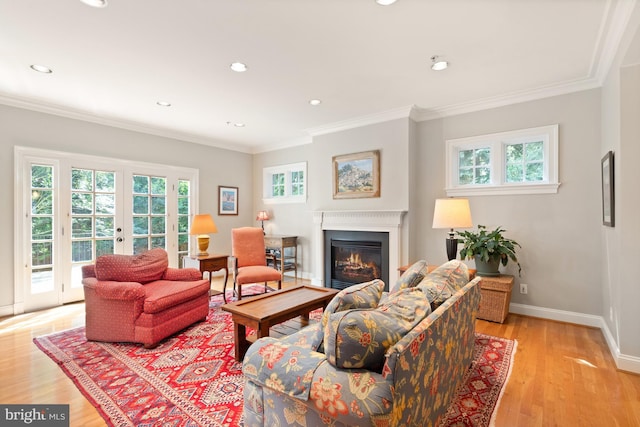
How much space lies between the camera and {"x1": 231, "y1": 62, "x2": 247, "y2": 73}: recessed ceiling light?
294cm

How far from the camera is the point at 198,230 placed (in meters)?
4.32

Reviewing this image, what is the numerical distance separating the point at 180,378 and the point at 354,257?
2991 mm

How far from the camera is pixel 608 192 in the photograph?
9.14ft

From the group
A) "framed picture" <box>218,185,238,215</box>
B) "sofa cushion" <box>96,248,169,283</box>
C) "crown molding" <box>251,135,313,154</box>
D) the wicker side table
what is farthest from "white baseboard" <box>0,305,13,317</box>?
the wicker side table

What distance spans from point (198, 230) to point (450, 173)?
3.51 meters

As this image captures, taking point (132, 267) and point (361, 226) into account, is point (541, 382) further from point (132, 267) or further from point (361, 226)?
point (132, 267)

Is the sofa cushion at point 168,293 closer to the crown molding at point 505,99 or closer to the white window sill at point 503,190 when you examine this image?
the white window sill at point 503,190

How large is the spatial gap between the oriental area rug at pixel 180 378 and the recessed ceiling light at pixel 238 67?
8.63 ft

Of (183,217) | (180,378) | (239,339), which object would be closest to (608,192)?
(239,339)

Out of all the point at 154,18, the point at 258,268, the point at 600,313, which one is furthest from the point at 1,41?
the point at 600,313

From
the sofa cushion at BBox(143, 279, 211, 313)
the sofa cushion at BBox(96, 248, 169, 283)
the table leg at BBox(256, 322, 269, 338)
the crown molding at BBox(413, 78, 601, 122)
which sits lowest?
the table leg at BBox(256, 322, 269, 338)

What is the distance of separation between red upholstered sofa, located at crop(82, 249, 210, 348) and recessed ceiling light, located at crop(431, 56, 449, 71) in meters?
3.27

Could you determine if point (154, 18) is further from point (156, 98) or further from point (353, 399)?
point (353, 399)

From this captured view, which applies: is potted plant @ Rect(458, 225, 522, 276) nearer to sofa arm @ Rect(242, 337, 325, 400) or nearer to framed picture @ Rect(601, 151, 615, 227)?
framed picture @ Rect(601, 151, 615, 227)
